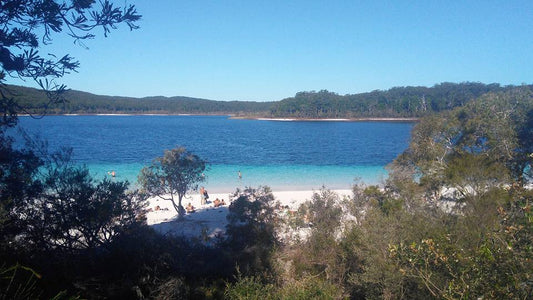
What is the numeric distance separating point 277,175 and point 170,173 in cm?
1413

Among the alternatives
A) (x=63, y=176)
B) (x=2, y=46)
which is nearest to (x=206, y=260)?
(x=63, y=176)

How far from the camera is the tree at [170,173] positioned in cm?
1254

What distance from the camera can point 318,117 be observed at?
112812 millimetres

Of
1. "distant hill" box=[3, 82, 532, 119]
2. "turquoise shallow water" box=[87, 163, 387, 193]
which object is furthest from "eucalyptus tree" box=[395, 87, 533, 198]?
"distant hill" box=[3, 82, 532, 119]

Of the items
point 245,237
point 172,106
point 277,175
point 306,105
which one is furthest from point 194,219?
point 172,106

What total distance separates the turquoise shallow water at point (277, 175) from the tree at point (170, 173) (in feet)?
25.8

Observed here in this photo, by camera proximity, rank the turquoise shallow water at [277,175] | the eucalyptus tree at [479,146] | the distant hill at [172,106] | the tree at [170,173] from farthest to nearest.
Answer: the distant hill at [172,106]
the turquoise shallow water at [277,175]
the tree at [170,173]
the eucalyptus tree at [479,146]

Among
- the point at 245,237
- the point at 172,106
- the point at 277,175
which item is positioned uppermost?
the point at 172,106

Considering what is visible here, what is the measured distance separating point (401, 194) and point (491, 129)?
5.20m

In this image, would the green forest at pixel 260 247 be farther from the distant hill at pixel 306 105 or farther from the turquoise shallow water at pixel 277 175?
the distant hill at pixel 306 105

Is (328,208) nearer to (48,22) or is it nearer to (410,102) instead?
(48,22)

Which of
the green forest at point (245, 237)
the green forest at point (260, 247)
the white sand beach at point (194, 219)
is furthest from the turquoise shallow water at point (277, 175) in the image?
the green forest at point (260, 247)

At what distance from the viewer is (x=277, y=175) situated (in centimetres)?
2594

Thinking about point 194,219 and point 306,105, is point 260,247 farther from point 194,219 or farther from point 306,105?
point 306,105
